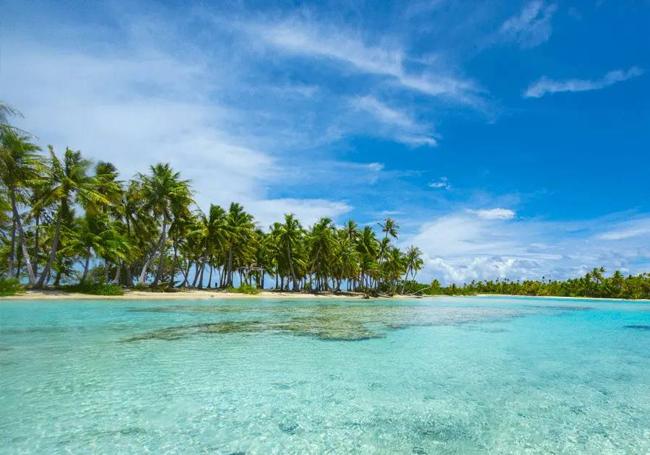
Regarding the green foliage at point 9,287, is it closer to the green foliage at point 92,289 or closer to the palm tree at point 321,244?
the green foliage at point 92,289

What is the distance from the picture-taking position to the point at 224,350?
1101 cm

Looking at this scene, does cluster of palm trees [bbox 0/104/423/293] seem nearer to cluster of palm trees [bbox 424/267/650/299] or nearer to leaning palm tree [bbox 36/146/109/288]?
leaning palm tree [bbox 36/146/109/288]

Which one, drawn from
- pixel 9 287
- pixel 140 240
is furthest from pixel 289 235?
pixel 9 287

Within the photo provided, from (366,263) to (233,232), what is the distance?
1065 inches

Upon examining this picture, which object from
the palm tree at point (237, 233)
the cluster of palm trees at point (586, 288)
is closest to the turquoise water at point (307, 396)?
the palm tree at point (237, 233)

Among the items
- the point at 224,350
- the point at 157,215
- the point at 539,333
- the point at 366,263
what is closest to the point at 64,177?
the point at 157,215

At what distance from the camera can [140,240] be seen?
4319 cm

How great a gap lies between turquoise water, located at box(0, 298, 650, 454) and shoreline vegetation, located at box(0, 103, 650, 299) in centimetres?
745

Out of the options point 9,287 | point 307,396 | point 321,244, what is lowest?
point 307,396

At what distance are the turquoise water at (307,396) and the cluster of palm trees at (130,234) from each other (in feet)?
25.1

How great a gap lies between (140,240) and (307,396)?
4200 centimetres

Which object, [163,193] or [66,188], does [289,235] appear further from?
[66,188]

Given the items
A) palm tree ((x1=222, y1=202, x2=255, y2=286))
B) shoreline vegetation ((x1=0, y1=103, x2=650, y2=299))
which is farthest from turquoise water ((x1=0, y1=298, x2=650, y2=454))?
palm tree ((x1=222, y1=202, x2=255, y2=286))

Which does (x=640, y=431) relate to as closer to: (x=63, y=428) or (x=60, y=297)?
(x=63, y=428)
